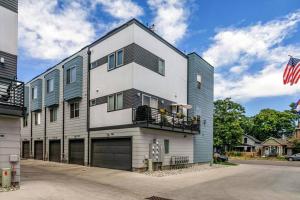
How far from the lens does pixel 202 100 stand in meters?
29.9

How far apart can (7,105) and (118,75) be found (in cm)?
1024

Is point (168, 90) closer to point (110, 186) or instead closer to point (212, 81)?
point (212, 81)

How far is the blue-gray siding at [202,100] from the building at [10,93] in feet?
57.2

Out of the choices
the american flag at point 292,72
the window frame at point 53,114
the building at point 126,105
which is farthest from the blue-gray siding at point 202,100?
the american flag at point 292,72

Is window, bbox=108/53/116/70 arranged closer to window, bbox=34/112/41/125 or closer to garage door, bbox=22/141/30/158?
window, bbox=34/112/41/125

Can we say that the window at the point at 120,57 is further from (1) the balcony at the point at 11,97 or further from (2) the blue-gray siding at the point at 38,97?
(2) the blue-gray siding at the point at 38,97

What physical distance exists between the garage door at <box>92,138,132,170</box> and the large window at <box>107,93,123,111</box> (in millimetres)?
2369

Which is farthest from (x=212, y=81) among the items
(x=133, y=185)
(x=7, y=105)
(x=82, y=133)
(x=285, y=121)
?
(x=285, y=121)

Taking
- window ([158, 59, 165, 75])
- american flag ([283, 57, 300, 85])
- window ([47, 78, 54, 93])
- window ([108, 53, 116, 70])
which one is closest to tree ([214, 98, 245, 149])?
window ([158, 59, 165, 75])

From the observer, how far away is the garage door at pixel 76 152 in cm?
2478

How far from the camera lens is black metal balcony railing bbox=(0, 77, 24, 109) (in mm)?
12820

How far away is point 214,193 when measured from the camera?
12.7 m

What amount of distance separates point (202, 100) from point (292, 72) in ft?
52.8

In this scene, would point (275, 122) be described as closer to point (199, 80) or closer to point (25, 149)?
point (199, 80)
